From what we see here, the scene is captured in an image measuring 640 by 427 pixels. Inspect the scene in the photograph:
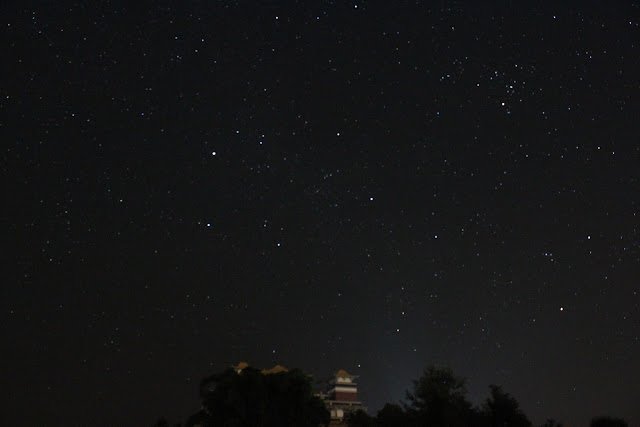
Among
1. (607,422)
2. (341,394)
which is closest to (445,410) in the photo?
(607,422)

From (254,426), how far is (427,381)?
751cm

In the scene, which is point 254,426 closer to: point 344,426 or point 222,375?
point 222,375

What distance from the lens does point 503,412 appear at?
2419 cm

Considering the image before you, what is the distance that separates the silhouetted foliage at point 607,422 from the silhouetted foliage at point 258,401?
503 inches

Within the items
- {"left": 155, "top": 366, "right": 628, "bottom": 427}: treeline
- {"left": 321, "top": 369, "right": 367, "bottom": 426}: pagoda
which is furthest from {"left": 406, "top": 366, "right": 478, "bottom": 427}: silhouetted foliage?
{"left": 321, "top": 369, "right": 367, "bottom": 426}: pagoda

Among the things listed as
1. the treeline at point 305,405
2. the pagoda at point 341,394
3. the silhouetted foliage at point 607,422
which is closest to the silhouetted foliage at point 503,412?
the treeline at point 305,405

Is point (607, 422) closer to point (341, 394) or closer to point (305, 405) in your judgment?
point (305, 405)

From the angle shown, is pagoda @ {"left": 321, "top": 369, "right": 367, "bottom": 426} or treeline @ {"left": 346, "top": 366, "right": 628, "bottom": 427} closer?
treeline @ {"left": 346, "top": 366, "right": 628, "bottom": 427}

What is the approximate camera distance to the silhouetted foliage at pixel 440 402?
2383 cm

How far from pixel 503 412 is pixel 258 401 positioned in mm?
9797

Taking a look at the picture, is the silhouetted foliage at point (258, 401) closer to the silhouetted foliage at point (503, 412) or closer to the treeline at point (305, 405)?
the treeline at point (305, 405)

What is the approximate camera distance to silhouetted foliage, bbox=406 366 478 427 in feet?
78.2

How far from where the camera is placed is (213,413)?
1026 inches

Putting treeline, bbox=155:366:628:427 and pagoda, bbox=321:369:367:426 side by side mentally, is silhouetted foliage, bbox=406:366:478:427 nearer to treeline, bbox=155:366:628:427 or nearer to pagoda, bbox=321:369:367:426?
treeline, bbox=155:366:628:427
